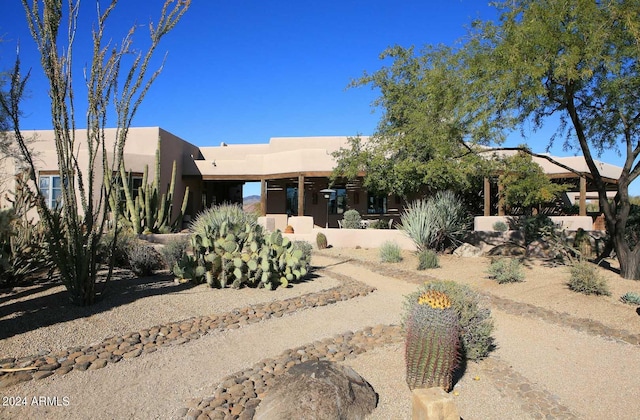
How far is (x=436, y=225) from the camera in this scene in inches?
488

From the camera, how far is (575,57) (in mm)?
7285

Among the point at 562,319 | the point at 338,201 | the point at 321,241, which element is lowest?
the point at 562,319

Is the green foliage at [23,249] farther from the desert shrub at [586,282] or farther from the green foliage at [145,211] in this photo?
the desert shrub at [586,282]

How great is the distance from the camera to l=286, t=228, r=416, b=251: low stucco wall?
1512cm

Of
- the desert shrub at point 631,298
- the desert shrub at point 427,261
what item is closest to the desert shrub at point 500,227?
the desert shrub at point 427,261

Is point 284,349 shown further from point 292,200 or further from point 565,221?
point 292,200

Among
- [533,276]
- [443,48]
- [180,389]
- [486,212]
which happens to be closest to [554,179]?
[486,212]

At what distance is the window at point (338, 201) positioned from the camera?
2264cm

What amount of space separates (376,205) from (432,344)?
62.5 feet

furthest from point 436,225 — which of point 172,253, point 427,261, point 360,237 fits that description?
point 172,253

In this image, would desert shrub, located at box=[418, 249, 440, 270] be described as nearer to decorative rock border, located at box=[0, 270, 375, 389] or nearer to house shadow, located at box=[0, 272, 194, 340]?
decorative rock border, located at box=[0, 270, 375, 389]

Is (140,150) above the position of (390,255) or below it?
above

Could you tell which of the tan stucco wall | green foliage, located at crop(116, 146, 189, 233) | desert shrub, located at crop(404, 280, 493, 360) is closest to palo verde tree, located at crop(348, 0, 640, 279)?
desert shrub, located at crop(404, 280, 493, 360)

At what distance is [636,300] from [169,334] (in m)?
7.09
